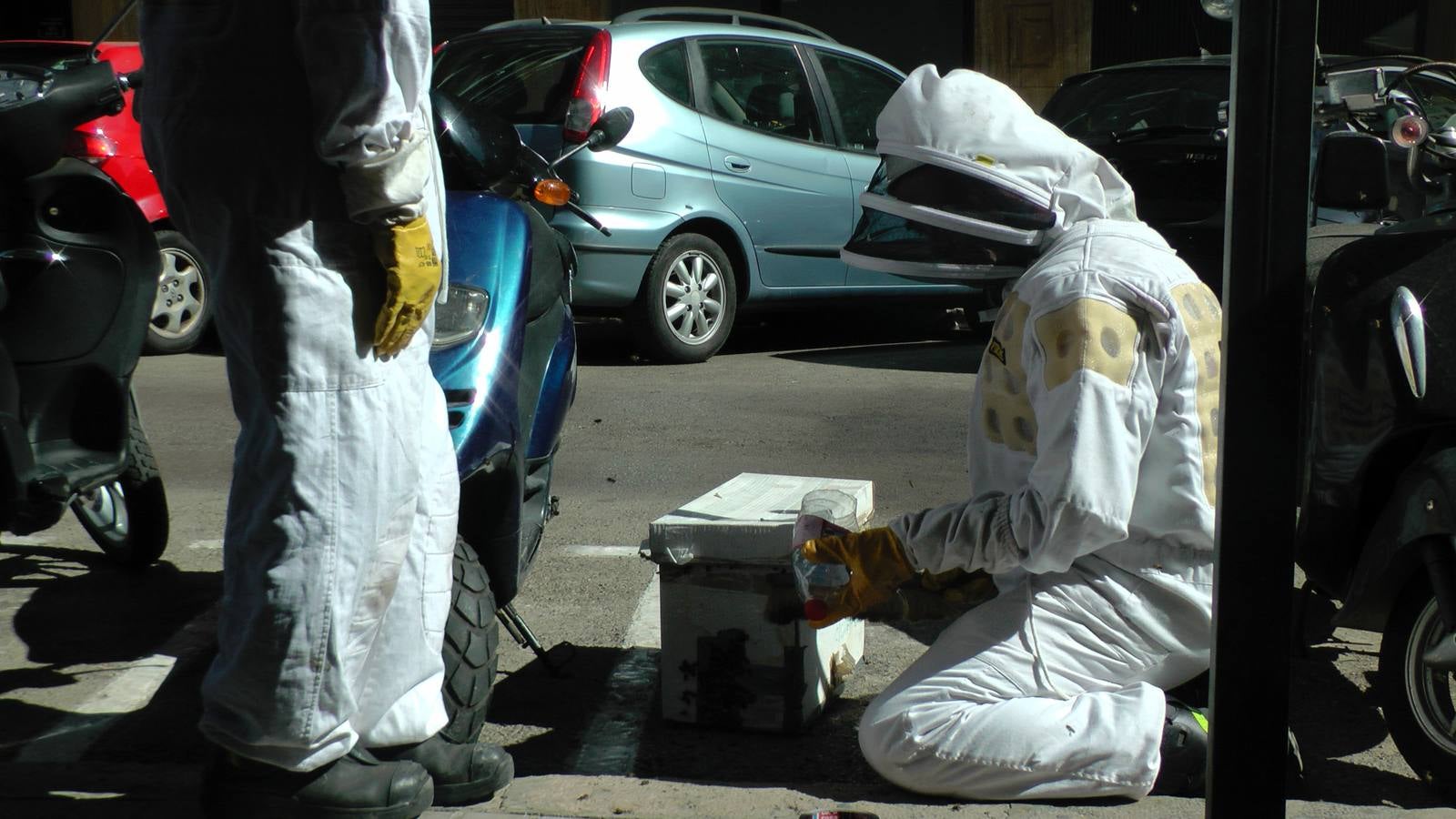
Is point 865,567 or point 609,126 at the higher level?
point 609,126

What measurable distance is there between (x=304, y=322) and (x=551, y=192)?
1600mm

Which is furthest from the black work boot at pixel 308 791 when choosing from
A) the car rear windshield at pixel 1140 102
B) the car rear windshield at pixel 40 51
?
the car rear windshield at pixel 40 51

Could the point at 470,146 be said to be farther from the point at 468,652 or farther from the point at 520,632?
the point at 468,652

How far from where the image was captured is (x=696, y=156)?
25.6 feet

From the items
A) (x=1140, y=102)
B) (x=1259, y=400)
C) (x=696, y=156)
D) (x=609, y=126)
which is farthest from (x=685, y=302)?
(x=1259, y=400)

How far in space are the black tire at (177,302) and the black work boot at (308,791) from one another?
5.89m

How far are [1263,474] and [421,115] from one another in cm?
140

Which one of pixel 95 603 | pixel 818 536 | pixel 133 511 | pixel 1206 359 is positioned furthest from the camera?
pixel 133 511

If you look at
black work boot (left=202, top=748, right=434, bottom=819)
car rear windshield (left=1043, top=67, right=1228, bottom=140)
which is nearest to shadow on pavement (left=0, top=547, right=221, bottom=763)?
black work boot (left=202, top=748, right=434, bottom=819)

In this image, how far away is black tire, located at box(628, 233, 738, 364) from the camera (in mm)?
7723

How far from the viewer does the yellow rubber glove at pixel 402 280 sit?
92.7 inches

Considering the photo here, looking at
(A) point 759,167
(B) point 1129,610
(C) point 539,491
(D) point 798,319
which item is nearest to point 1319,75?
(B) point 1129,610

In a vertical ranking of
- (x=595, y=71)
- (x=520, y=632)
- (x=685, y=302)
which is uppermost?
(x=595, y=71)

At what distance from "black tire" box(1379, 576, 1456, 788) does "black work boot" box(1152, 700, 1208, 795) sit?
0.44m
